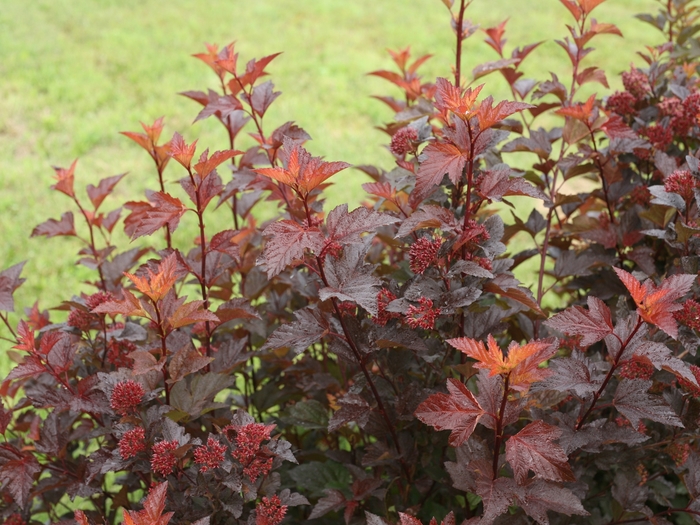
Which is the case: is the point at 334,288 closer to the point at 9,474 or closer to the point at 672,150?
the point at 9,474

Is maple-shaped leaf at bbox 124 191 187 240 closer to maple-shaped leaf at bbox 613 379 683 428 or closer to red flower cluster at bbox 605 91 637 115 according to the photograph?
maple-shaped leaf at bbox 613 379 683 428

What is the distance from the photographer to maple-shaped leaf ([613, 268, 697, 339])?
43.3 inches

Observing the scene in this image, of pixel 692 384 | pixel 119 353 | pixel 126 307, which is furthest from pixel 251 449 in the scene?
pixel 692 384

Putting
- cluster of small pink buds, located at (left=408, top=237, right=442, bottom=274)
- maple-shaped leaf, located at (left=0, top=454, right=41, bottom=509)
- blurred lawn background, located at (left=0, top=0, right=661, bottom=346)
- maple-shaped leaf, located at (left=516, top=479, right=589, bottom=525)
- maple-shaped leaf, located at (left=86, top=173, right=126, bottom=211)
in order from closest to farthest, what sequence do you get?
maple-shaped leaf, located at (left=516, top=479, right=589, bottom=525) < cluster of small pink buds, located at (left=408, top=237, right=442, bottom=274) < maple-shaped leaf, located at (left=0, top=454, right=41, bottom=509) < maple-shaped leaf, located at (left=86, top=173, right=126, bottom=211) < blurred lawn background, located at (left=0, top=0, right=661, bottom=346)

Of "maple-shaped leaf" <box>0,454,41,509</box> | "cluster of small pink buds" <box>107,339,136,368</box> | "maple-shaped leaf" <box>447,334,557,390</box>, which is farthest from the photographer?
"cluster of small pink buds" <box>107,339,136,368</box>

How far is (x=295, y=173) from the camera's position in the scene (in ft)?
3.86

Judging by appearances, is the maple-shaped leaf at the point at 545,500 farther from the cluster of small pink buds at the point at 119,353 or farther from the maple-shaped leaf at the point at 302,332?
the cluster of small pink buds at the point at 119,353

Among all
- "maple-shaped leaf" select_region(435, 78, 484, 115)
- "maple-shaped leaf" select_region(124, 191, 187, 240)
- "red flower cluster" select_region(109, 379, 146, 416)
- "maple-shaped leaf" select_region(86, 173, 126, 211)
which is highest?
"maple-shaped leaf" select_region(435, 78, 484, 115)

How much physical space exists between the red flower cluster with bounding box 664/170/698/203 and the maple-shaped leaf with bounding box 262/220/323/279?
83 cm

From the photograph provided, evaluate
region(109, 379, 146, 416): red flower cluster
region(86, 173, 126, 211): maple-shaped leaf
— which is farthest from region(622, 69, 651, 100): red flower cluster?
region(109, 379, 146, 416): red flower cluster

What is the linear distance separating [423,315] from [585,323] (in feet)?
0.93

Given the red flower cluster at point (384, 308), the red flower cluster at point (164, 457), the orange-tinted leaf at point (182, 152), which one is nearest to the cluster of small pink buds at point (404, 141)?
the red flower cluster at point (384, 308)

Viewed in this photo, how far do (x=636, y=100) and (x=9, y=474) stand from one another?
6.24ft

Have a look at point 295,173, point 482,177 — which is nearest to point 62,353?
point 295,173
